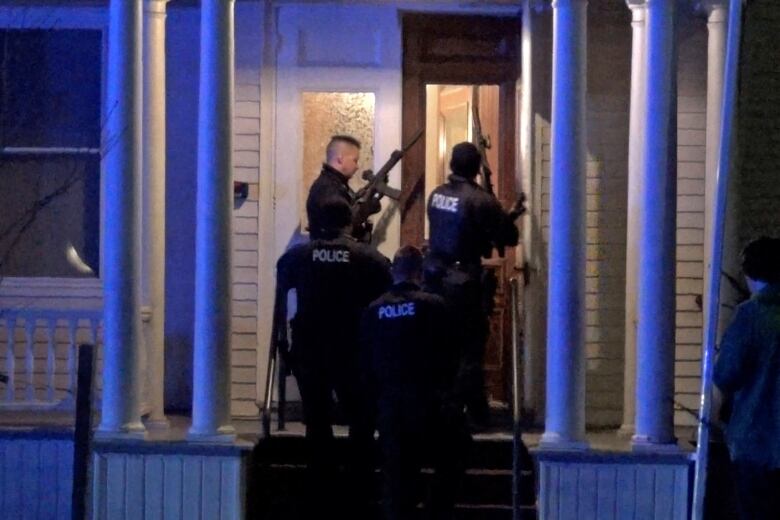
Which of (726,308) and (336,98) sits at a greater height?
(336,98)

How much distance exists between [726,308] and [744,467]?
2557 mm

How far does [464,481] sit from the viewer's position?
8586 mm

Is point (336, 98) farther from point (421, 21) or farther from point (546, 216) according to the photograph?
point (546, 216)

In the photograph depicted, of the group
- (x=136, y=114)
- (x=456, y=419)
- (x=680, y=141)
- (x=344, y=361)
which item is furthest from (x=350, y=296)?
(x=680, y=141)

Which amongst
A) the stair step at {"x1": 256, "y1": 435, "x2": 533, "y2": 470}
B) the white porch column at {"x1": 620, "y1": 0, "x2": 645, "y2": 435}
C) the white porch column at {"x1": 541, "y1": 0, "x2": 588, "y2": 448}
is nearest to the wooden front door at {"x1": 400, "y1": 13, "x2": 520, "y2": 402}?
the white porch column at {"x1": 620, "y1": 0, "x2": 645, "y2": 435}

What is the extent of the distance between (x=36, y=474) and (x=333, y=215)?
105 inches

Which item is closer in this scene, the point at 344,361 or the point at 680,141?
the point at 344,361

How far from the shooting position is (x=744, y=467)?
6.16 meters

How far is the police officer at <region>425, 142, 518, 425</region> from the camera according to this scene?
833 cm

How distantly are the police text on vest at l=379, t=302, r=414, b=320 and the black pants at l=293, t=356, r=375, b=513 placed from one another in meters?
0.84

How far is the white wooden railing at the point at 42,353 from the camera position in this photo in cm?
893

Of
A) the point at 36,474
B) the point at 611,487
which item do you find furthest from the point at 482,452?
the point at 36,474

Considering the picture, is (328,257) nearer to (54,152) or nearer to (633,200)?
(633,200)

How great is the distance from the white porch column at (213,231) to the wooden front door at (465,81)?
204 cm
